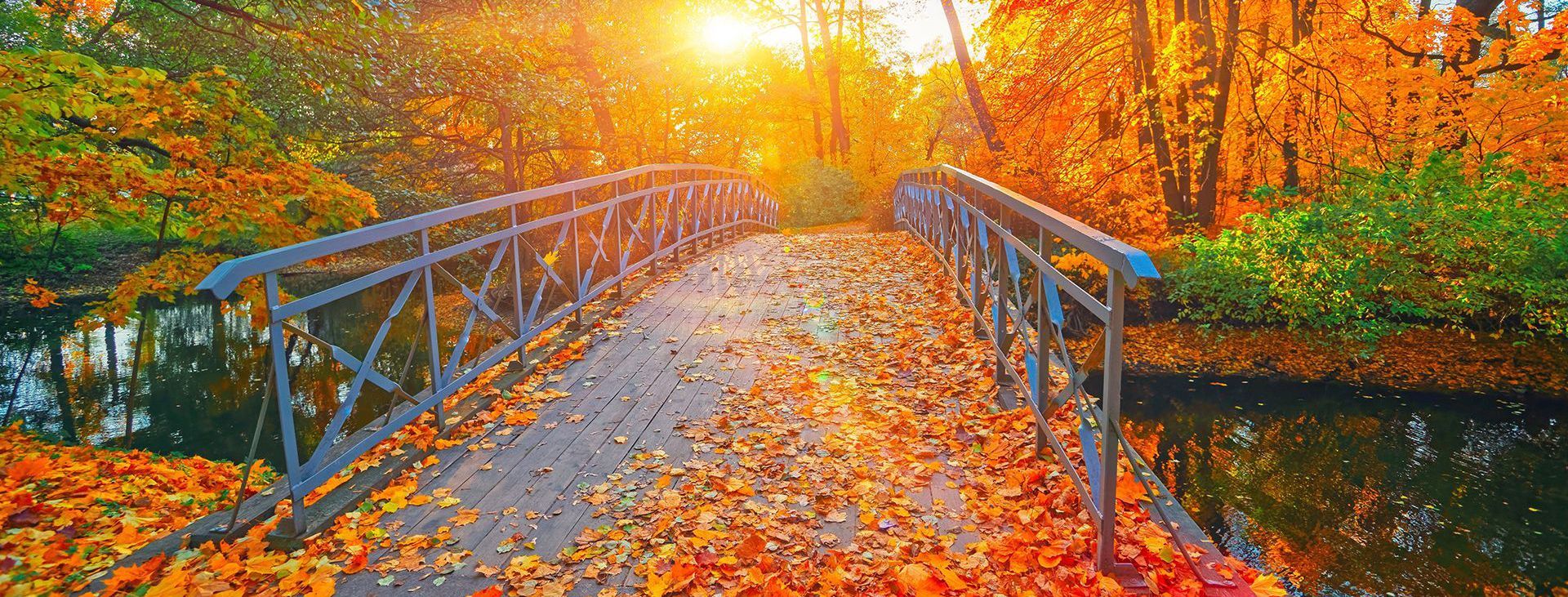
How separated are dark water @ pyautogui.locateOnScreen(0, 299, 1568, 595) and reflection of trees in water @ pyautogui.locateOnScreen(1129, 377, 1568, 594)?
21 mm

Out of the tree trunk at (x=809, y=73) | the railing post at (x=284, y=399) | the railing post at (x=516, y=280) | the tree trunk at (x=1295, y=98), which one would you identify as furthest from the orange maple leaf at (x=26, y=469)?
the tree trunk at (x=809, y=73)

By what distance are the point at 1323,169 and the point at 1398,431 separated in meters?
4.87

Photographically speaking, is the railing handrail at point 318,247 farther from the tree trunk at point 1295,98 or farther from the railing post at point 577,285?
the tree trunk at point 1295,98

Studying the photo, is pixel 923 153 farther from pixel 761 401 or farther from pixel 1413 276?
pixel 761 401

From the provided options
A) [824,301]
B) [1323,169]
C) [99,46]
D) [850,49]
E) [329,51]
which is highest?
[850,49]

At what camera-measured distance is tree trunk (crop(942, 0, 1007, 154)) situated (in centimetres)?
1501

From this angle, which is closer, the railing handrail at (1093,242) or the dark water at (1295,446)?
the railing handrail at (1093,242)

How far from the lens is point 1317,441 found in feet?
31.9

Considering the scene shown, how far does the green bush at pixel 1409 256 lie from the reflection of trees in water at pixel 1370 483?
4.78 ft

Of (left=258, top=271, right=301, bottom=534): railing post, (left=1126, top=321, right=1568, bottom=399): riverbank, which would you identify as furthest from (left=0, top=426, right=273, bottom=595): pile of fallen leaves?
(left=1126, top=321, right=1568, bottom=399): riverbank

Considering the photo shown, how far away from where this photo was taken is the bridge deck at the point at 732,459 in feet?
10.2

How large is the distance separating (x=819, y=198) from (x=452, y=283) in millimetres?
22234

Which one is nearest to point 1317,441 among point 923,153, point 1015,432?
point 1015,432

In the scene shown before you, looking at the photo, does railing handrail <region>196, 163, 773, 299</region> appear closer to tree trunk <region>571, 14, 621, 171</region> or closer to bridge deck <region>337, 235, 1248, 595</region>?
bridge deck <region>337, 235, 1248, 595</region>
